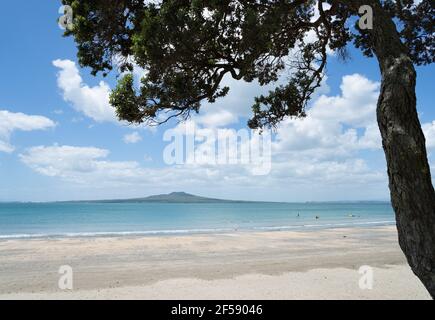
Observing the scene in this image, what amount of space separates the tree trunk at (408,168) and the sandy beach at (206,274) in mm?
5005

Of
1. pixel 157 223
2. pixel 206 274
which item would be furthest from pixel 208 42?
pixel 157 223

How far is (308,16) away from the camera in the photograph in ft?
24.1

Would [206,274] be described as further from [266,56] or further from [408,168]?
[408,168]

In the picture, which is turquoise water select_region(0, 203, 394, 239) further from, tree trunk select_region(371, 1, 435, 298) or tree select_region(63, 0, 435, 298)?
tree trunk select_region(371, 1, 435, 298)

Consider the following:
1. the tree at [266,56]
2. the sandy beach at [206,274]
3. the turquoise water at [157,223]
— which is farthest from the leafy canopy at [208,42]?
the turquoise water at [157,223]

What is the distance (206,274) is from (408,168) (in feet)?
27.7

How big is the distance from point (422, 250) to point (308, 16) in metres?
5.10

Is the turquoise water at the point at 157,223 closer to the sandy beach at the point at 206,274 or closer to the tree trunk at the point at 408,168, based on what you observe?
the sandy beach at the point at 206,274

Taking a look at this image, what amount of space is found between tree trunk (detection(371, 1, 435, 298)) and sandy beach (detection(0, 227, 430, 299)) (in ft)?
16.4

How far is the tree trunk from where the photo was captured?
149 inches

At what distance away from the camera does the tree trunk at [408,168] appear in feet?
12.4

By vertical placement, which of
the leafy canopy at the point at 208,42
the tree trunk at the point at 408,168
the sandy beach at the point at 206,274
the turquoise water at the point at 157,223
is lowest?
the turquoise water at the point at 157,223

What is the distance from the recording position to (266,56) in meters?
7.66
